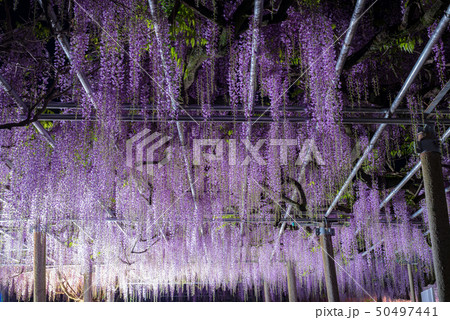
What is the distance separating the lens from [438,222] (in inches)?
141

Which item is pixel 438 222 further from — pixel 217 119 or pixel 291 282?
pixel 291 282

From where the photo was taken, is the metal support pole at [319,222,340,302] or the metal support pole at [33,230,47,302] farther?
the metal support pole at [319,222,340,302]

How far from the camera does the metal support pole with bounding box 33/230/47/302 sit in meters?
7.34

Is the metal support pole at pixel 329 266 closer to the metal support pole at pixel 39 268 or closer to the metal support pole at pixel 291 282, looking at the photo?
the metal support pole at pixel 291 282

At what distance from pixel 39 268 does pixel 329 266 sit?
17.6 ft

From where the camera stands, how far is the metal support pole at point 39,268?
734 cm

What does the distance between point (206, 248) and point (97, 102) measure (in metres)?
7.09

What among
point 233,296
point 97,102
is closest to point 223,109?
point 97,102
